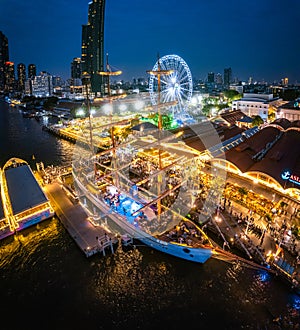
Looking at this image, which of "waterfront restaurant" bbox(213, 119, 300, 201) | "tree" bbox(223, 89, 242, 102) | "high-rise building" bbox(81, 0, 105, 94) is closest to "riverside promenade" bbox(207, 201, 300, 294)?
"waterfront restaurant" bbox(213, 119, 300, 201)

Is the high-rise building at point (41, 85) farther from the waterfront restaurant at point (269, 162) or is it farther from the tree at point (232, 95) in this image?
the waterfront restaurant at point (269, 162)

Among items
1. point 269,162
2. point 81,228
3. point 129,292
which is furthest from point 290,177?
point 81,228

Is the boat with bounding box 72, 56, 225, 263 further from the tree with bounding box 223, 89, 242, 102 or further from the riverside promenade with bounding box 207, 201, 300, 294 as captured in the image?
the tree with bounding box 223, 89, 242, 102

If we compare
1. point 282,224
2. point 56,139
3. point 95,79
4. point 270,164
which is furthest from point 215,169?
point 95,79

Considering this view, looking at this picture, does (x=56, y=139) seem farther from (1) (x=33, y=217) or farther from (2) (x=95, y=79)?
(2) (x=95, y=79)

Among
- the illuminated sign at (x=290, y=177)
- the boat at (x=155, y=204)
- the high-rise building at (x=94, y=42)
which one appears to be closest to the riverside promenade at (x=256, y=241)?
the boat at (x=155, y=204)

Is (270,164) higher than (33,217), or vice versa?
(270,164)
